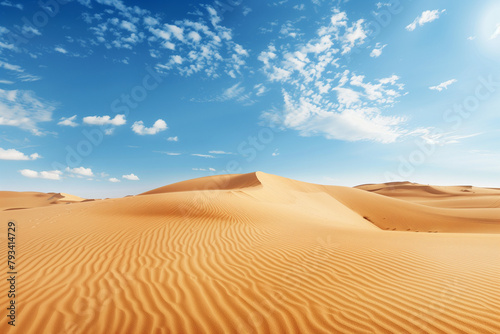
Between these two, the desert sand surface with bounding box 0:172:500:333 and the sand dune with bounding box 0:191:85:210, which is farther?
the sand dune with bounding box 0:191:85:210

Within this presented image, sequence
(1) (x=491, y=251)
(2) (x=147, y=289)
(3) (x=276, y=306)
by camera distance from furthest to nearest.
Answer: (1) (x=491, y=251)
(2) (x=147, y=289)
(3) (x=276, y=306)

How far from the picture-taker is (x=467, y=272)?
15.4 ft

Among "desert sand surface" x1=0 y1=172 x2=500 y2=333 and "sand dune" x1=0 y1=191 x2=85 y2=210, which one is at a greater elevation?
"sand dune" x1=0 y1=191 x2=85 y2=210

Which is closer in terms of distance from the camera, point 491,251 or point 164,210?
point 491,251

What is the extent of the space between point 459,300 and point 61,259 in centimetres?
802

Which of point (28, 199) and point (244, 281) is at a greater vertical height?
point (28, 199)

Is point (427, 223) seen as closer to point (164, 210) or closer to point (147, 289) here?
point (164, 210)

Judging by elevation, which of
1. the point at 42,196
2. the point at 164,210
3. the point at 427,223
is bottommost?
the point at 427,223

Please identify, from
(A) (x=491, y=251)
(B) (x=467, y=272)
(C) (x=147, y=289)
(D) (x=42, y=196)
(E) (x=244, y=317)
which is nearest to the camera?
(E) (x=244, y=317)

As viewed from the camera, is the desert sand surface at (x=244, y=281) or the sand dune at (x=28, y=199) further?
the sand dune at (x=28, y=199)

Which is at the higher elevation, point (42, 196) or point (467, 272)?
point (42, 196)

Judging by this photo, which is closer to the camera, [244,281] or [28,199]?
[244,281]

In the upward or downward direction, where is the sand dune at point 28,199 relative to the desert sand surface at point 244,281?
upward

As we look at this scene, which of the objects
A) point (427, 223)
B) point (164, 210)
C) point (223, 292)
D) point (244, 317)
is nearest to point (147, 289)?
point (223, 292)
